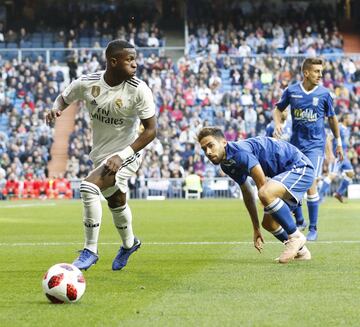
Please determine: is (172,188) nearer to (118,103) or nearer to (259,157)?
(259,157)

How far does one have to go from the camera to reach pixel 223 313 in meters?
7.36

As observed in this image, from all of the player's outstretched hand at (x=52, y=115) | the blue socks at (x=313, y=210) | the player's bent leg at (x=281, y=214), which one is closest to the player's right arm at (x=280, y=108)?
the blue socks at (x=313, y=210)

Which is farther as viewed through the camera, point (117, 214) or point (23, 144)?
point (23, 144)

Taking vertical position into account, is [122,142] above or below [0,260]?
above

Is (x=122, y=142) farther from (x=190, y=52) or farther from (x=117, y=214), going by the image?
(x=190, y=52)

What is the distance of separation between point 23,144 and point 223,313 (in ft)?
121

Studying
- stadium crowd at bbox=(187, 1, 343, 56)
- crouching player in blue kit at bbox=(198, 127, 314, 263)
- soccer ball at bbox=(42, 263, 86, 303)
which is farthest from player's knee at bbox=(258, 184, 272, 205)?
stadium crowd at bbox=(187, 1, 343, 56)

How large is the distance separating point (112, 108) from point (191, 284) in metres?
2.26

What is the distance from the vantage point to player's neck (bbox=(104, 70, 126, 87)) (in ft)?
34.9

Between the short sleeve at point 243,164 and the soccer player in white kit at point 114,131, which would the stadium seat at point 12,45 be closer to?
the soccer player in white kit at point 114,131

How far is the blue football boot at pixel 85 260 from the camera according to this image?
10117 millimetres

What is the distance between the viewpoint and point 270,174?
1173cm

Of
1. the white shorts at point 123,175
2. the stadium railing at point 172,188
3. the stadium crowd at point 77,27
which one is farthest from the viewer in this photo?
the stadium crowd at point 77,27

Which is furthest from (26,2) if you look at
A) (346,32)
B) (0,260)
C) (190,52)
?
(0,260)
